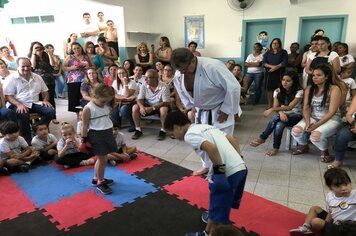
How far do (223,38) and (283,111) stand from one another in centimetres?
393

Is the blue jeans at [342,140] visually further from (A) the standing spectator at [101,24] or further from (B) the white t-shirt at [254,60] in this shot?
(A) the standing spectator at [101,24]

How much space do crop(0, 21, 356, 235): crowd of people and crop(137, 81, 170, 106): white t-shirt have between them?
16mm

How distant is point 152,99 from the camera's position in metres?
4.56

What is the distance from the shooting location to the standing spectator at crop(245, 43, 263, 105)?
6.41 meters

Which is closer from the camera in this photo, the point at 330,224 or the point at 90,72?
Result: the point at 330,224

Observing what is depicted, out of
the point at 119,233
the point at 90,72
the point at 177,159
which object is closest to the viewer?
the point at 119,233

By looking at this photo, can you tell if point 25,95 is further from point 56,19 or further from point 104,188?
point 56,19

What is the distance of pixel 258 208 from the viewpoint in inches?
91.1

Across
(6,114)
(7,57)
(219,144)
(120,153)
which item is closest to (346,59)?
(120,153)

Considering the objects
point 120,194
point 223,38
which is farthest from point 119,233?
point 223,38

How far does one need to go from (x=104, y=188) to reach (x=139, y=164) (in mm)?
735

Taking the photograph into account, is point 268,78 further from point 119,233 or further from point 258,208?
point 119,233

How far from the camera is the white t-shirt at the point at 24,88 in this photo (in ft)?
12.9

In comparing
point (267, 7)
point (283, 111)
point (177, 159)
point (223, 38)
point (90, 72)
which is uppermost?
point (267, 7)
